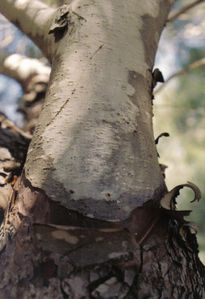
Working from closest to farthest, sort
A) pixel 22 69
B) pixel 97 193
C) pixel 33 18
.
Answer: pixel 97 193 → pixel 33 18 → pixel 22 69

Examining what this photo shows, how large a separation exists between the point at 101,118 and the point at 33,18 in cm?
44

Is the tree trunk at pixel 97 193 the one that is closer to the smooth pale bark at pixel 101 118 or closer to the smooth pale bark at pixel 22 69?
the smooth pale bark at pixel 101 118

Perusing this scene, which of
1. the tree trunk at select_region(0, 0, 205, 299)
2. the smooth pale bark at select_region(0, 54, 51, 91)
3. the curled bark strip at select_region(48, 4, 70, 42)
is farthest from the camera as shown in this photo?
the smooth pale bark at select_region(0, 54, 51, 91)

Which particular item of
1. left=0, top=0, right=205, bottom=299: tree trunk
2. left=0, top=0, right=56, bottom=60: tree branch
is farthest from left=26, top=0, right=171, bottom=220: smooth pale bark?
left=0, top=0, right=56, bottom=60: tree branch

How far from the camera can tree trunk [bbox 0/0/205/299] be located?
1.61ft

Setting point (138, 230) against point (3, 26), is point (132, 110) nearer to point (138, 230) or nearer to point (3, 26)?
point (138, 230)

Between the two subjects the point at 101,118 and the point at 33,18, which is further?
the point at 33,18

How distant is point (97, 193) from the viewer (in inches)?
21.0

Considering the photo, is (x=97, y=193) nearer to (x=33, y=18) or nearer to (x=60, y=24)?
(x=60, y=24)

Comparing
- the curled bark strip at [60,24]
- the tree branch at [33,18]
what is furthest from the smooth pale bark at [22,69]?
the curled bark strip at [60,24]

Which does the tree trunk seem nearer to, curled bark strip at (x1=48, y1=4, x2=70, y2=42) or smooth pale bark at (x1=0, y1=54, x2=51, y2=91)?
curled bark strip at (x1=48, y1=4, x2=70, y2=42)

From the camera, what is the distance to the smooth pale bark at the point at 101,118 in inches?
21.5

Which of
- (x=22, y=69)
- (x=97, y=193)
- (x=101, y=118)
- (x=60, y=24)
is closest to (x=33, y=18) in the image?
(x=60, y=24)

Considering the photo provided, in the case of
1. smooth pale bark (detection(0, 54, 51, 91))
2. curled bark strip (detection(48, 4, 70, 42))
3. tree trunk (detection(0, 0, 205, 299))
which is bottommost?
smooth pale bark (detection(0, 54, 51, 91))
